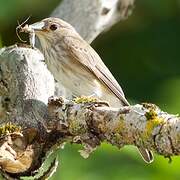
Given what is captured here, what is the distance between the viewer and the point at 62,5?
4371 millimetres

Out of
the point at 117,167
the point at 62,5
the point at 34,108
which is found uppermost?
the point at 62,5

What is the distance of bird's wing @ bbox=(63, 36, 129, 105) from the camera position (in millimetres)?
4359

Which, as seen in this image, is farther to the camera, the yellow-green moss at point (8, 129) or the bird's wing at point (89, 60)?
the bird's wing at point (89, 60)

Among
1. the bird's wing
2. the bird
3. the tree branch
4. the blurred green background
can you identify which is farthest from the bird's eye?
the tree branch

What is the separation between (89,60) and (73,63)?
0.31ft

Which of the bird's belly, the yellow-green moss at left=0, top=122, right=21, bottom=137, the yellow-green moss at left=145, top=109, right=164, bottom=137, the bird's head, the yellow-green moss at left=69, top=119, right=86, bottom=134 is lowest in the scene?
the yellow-green moss at left=145, top=109, right=164, bottom=137

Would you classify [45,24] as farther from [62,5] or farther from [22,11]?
[22,11]

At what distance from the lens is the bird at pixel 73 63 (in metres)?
4.25

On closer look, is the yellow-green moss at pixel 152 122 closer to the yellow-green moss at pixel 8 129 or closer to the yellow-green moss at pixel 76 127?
the yellow-green moss at pixel 76 127

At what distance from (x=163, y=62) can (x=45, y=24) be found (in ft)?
5.52

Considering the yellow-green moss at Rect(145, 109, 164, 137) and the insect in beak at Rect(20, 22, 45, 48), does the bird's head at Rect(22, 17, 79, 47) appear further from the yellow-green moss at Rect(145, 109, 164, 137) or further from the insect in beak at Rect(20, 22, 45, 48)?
the yellow-green moss at Rect(145, 109, 164, 137)

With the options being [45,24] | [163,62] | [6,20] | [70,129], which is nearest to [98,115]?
[70,129]

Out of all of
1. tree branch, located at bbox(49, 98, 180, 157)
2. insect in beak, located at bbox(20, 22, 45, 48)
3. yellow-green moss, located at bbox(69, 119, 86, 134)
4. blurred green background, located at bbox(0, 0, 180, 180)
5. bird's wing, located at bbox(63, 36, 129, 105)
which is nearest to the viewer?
tree branch, located at bbox(49, 98, 180, 157)

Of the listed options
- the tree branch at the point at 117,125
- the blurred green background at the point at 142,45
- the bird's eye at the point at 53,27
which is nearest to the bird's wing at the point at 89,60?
the bird's eye at the point at 53,27
